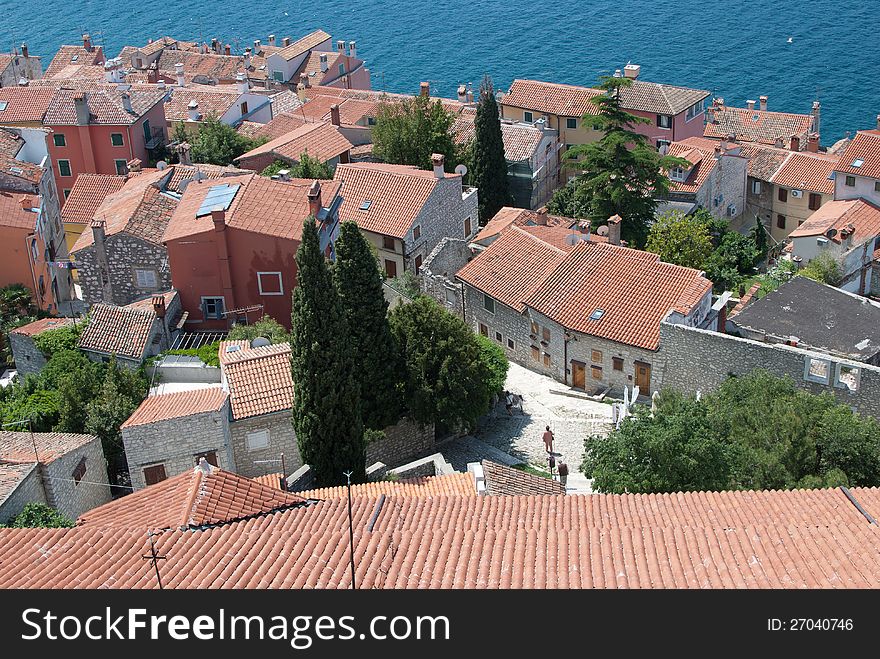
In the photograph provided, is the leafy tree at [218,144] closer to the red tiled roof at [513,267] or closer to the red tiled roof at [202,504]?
the red tiled roof at [513,267]

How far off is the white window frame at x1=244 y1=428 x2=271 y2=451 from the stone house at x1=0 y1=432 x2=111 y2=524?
13.6 feet

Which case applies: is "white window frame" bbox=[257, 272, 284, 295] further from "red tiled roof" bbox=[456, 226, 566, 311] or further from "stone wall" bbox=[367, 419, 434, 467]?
"red tiled roof" bbox=[456, 226, 566, 311]

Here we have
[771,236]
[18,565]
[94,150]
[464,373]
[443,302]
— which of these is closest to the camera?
[18,565]

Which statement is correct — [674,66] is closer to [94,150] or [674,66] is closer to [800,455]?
[94,150]

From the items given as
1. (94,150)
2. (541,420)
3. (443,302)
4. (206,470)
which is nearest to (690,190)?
(443,302)

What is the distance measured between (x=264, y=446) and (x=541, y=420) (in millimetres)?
11530

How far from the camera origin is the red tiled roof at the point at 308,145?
191ft

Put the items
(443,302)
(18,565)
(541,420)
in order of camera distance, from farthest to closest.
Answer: (443,302)
(541,420)
(18,565)

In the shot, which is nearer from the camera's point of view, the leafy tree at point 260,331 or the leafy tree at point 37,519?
the leafy tree at point 37,519

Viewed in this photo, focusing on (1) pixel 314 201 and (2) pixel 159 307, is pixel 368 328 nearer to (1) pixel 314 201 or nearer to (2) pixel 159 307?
(1) pixel 314 201

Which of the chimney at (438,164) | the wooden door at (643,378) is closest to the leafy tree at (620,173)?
the chimney at (438,164)

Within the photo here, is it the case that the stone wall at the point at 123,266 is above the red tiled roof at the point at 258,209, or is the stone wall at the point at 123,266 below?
below

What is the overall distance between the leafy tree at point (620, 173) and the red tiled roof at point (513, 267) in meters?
10.3
